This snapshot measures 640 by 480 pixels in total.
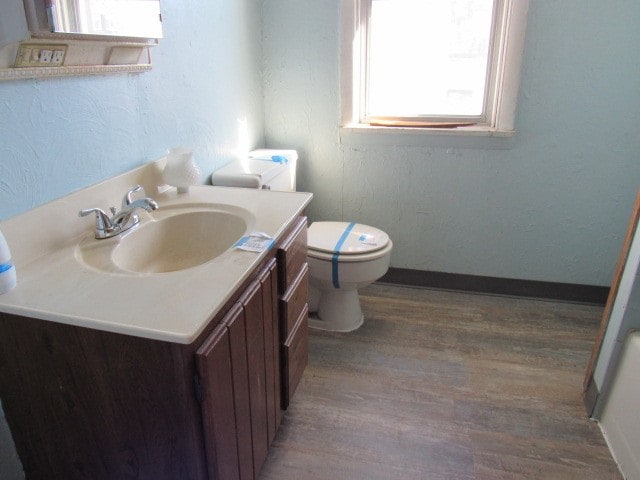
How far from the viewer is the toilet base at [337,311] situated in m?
2.24

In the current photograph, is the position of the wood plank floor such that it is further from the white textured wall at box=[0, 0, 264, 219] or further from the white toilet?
the white textured wall at box=[0, 0, 264, 219]

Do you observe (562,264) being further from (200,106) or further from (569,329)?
(200,106)

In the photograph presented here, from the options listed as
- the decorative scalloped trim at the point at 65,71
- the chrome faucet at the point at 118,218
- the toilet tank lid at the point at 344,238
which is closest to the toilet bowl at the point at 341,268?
the toilet tank lid at the point at 344,238

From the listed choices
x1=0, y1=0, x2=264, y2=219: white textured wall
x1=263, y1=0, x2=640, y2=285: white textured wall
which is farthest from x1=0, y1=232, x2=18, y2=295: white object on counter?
x1=263, y1=0, x2=640, y2=285: white textured wall

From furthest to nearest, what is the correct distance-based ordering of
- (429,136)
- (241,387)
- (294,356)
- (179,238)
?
(429,136) < (294,356) < (179,238) < (241,387)

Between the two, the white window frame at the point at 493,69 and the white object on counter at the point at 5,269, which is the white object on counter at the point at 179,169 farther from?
the white window frame at the point at 493,69

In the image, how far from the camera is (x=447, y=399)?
183 centimetres

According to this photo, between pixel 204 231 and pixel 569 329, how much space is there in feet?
6.08

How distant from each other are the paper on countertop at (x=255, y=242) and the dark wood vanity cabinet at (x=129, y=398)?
77 mm

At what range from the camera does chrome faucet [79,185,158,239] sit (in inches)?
48.5

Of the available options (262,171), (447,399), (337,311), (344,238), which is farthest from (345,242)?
(447,399)

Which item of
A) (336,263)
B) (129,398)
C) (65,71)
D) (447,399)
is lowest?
(447,399)

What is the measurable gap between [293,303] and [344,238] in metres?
0.71

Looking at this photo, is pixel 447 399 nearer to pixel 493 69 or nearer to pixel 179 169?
pixel 179 169
